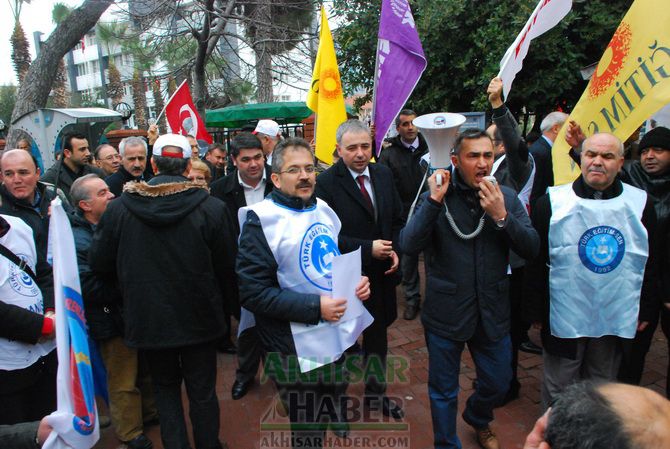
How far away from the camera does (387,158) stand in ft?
16.6

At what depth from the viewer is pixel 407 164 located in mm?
5008

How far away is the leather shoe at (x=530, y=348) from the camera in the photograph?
4133 millimetres

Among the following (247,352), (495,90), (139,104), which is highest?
(139,104)

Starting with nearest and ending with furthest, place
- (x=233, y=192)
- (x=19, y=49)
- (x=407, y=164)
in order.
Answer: (x=233, y=192), (x=407, y=164), (x=19, y=49)

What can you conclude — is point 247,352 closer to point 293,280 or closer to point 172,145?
point 293,280

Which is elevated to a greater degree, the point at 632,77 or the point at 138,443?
the point at 632,77

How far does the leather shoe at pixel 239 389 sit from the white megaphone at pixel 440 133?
2.31 m

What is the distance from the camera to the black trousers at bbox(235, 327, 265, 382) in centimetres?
368

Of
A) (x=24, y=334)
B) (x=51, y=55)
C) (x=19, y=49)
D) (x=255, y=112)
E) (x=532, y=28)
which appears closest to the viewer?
(x=24, y=334)

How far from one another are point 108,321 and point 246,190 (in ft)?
4.89

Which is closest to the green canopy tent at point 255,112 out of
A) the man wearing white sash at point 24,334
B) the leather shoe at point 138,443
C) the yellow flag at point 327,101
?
the yellow flag at point 327,101

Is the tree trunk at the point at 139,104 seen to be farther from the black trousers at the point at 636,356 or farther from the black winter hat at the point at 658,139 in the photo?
the black trousers at the point at 636,356

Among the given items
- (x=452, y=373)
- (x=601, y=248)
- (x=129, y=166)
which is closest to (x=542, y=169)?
(x=601, y=248)

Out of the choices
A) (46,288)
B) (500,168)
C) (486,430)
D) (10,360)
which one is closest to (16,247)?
(46,288)
